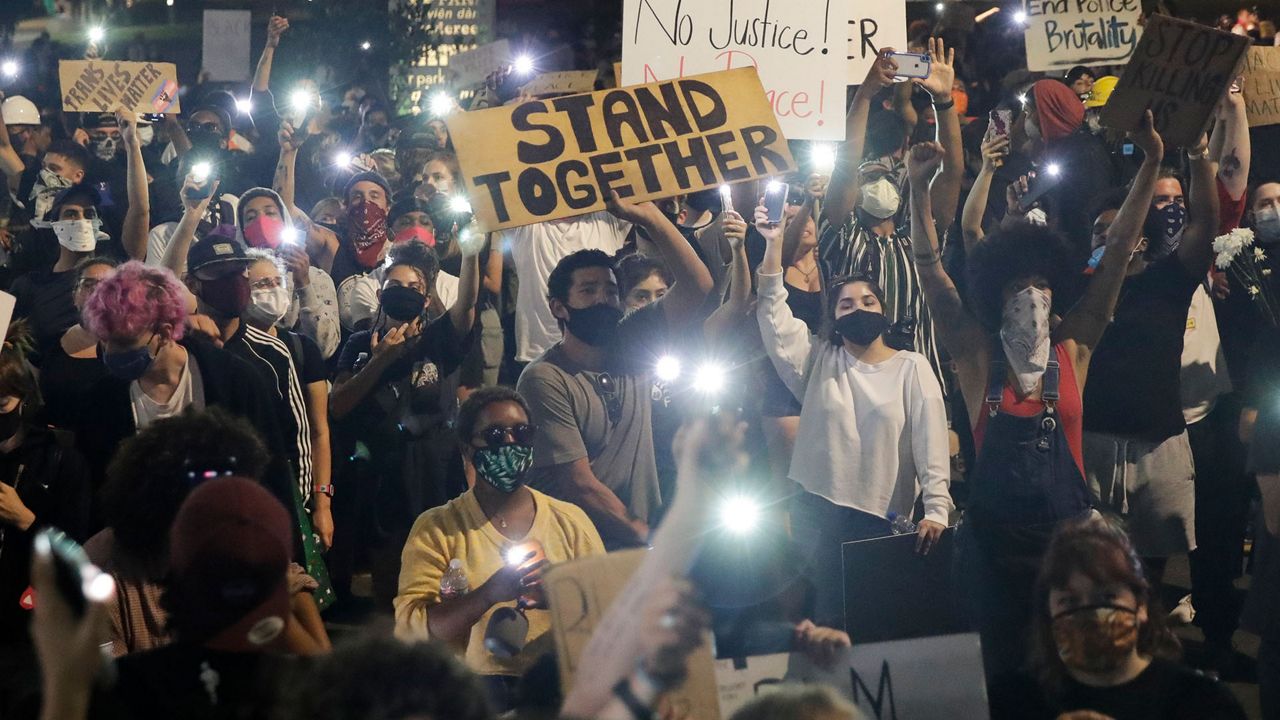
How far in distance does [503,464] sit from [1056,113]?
4706 millimetres

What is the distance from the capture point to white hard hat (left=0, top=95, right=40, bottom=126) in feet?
39.1

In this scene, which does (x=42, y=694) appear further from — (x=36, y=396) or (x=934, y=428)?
(x=934, y=428)

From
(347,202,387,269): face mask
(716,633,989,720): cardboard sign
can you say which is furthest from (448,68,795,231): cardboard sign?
(347,202,387,269): face mask

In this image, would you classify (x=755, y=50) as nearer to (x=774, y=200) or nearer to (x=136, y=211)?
(x=774, y=200)

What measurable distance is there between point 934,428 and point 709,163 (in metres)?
1.32

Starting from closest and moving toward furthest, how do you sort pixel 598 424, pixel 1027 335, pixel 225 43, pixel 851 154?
pixel 1027 335, pixel 598 424, pixel 851 154, pixel 225 43

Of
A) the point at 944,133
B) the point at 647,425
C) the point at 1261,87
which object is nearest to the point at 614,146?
the point at 647,425

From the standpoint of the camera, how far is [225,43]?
13227 millimetres

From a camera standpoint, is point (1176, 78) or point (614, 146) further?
point (1176, 78)

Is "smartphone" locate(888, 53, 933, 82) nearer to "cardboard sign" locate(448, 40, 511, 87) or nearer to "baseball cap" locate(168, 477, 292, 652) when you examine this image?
"baseball cap" locate(168, 477, 292, 652)

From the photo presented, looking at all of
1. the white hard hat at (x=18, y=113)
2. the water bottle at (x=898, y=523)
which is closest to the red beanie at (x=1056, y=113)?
the water bottle at (x=898, y=523)

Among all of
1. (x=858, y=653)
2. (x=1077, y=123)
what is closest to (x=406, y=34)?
(x=1077, y=123)

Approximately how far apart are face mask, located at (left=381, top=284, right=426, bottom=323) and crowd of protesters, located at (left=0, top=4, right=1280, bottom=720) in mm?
18

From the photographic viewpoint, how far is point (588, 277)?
5965mm
